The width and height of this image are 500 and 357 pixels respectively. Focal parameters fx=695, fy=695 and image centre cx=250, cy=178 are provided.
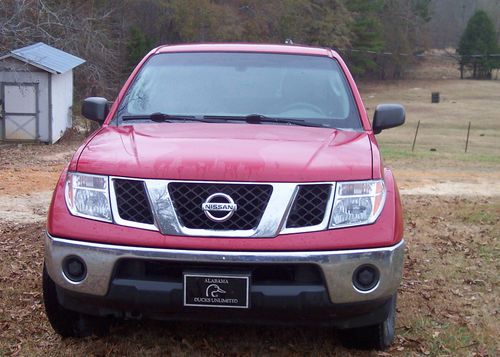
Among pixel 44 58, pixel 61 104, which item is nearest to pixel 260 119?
pixel 44 58

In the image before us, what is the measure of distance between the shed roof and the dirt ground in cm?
1199

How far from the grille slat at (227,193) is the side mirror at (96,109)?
1629mm

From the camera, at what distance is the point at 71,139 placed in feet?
74.7

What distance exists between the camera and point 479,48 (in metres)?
88.9

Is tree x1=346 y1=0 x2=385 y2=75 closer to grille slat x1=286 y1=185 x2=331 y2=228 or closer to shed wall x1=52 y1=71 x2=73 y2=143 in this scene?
shed wall x1=52 y1=71 x2=73 y2=143

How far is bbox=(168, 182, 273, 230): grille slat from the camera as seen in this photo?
127 inches

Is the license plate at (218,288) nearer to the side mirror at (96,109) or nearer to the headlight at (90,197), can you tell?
the headlight at (90,197)

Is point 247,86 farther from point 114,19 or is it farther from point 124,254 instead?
point 114,19

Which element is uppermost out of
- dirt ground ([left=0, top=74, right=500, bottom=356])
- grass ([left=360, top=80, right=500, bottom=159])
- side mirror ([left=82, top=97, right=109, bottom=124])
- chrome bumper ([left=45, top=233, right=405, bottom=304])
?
side mirror ([left=82, top=97, right=109, bottom=124])

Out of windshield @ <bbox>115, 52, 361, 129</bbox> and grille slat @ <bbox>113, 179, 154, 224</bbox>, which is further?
windshield @ <bbox>115, 52, 361, 129</bbox>

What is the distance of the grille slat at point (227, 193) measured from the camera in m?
3.24

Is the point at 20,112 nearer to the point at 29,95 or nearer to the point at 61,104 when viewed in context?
the point at 29,95

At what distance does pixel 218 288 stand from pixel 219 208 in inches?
14.7

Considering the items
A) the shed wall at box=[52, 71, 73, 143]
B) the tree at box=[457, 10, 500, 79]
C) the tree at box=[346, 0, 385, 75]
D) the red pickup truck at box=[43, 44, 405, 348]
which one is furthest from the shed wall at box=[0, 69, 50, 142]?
the tree at box=[457, 10, 500, 79]
